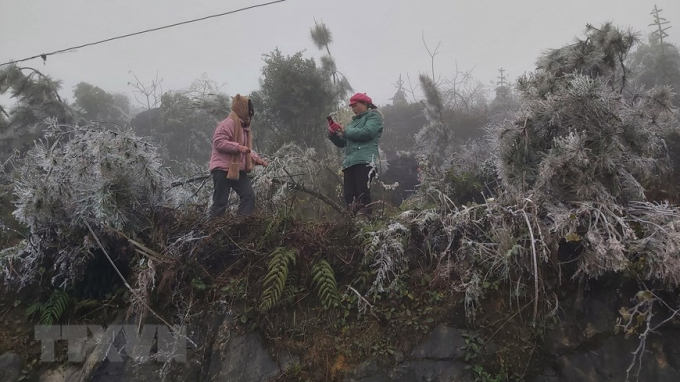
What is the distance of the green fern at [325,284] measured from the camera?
3.50 m

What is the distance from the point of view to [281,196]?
486 cm

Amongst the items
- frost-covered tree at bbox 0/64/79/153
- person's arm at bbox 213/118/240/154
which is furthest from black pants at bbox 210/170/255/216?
frost-covered tree at bbox 0/64/79/153

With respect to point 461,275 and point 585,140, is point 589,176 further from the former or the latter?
point 461,275

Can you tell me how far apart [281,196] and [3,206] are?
644 cm

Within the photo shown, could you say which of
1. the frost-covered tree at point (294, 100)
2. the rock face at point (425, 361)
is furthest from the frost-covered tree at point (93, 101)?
the rock face at point (425, 361)

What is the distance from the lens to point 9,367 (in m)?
3.52

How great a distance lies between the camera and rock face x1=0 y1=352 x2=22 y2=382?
3.46 meters

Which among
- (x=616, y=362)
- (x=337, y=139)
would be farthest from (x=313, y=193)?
(x=616, y=362)

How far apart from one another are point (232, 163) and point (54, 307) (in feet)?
7.51

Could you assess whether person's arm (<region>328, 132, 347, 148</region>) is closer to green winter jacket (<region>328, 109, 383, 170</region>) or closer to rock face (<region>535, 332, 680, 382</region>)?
green winter jacket (<region>328, 109, 383, 170</region>)

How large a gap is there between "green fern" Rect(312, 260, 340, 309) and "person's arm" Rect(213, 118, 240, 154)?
6.36 ft

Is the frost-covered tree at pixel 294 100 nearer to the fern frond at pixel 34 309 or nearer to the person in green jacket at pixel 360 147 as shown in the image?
the person in green jacket at pixel 360 147

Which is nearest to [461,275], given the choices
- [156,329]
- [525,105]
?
[525,105]

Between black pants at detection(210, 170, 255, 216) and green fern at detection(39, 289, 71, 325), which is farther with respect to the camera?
black pants at detection(210, 170, 255, 216)
